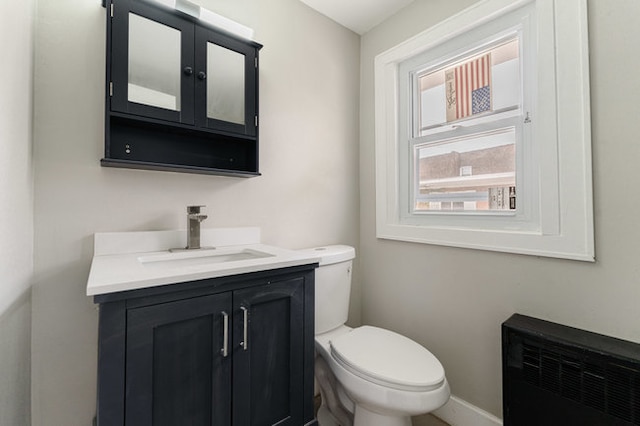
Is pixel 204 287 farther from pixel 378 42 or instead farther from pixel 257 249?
pixel 378 42

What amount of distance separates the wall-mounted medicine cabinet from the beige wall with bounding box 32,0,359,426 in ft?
0.32

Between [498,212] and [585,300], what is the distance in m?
0.46

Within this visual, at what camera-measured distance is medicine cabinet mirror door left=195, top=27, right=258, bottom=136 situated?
126 centimetres

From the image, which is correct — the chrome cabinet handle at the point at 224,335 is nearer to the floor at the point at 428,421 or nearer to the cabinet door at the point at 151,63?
the cabinet door at the point at 151,63

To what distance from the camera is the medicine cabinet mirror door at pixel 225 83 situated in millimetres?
1258

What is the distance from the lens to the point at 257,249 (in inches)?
51.3

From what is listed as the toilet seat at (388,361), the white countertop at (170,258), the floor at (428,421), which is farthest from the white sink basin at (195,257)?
the floor at (428,421)

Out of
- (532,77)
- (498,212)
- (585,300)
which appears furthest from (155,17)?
(585,300)

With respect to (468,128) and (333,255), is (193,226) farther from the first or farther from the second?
(468,128)

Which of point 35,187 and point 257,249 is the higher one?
point 35,187

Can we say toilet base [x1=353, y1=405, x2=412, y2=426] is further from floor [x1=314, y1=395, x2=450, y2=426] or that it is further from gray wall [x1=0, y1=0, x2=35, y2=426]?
gray wall [x1=0, y1=0, x2=35, y2=426]

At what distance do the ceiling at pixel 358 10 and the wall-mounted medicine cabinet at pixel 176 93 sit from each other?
639 millimetres

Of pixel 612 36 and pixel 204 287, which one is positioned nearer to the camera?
pixel 204 287

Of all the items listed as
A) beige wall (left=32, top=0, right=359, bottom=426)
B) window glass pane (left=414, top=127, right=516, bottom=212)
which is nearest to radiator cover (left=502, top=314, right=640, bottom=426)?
window glass pane (left=414, top=127, right=516, bottom=212)
